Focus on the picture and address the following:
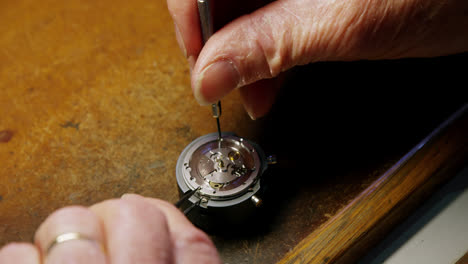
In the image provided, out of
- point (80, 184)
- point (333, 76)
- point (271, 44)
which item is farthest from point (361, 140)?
point (80, 184)

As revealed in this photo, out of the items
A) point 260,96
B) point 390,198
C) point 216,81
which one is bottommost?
point 390,198

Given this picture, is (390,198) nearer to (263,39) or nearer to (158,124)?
(263,39)

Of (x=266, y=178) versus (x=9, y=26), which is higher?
(x=9, y=26)

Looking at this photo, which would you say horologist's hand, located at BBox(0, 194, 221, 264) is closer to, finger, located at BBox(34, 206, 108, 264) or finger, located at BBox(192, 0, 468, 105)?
finger, located at BBox(34, 206, 108, 264)

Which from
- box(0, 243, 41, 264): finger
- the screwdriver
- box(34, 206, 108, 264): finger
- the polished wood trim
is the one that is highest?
the screwdriver

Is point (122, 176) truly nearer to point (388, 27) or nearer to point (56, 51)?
point (56, 51)

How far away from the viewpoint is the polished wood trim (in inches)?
25.8

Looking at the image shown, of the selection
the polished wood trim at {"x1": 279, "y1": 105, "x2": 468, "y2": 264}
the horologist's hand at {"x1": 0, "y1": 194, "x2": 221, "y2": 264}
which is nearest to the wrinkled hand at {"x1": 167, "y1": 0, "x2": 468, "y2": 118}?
the polished wood trim at {"x1": 279, "y1": 105, "x2": 468, "y2": 264}

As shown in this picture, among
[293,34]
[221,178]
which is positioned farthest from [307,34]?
[221,178]

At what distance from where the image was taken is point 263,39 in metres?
0.68

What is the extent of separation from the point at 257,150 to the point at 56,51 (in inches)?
23.9

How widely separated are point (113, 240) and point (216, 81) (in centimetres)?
37

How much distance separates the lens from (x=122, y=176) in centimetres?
79

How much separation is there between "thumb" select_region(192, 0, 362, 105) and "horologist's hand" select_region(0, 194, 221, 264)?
0.32 meters
